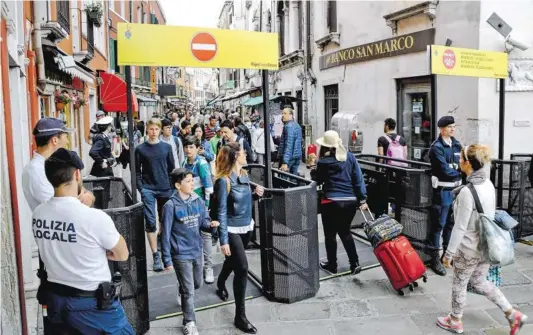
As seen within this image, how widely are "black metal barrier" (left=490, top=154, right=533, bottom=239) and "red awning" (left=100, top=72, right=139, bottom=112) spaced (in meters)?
13.2

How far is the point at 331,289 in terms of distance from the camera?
560 centimetres

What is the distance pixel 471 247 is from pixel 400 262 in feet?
3.16

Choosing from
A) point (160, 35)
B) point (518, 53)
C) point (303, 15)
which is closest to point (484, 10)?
point (518, 53)

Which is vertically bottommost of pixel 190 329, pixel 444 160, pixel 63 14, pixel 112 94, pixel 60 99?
pixel 190 329

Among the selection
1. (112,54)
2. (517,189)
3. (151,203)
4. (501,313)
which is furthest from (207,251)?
(112,54)

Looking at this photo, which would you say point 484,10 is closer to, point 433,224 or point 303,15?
point 433,224

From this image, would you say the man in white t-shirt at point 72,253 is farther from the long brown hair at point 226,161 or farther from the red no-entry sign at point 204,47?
the red no-entry sign at point 204,47

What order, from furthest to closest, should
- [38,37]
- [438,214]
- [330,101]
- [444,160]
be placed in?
[330,101]
[38,37]
[438,214]
[444,160]

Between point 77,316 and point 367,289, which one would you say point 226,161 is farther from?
point 367,289

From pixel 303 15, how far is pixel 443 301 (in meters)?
15.1

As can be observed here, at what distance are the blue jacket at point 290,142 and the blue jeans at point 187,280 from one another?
153 inches

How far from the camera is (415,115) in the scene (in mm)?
11539

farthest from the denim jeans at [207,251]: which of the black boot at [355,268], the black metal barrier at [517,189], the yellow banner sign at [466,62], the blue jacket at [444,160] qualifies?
the black metal barrier at [517,189]

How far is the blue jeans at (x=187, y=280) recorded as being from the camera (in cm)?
441
